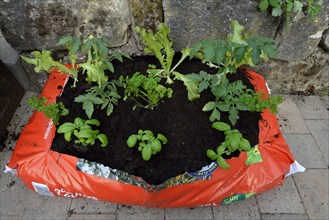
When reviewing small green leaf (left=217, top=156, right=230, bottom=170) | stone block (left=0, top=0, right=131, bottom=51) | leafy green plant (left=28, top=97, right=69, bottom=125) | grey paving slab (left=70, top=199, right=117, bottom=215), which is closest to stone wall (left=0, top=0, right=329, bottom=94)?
stone block (left=0, top=0, right=131, bottom=51)

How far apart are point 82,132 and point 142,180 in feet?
1.24

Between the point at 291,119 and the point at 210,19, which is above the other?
the point at 210,19

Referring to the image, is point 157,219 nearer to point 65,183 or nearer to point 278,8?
point 65,183

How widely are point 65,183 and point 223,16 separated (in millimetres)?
→ 1277

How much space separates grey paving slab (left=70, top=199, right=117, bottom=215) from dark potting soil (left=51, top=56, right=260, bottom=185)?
0.35m

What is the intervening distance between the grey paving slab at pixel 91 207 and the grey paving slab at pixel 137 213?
0.05 meters

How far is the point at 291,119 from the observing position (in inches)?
82.9

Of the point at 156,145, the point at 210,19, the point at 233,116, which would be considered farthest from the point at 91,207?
the point at 210,19

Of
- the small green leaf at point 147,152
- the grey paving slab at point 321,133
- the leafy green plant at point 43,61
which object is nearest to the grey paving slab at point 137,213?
the small green leaf at point 147,152

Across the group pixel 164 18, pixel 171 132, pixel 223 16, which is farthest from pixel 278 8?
pixel 171 132

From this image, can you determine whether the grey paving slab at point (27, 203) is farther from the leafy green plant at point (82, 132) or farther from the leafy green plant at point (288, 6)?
the leafy green plant at point (288, 6)

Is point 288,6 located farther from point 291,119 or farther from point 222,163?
point 222,163

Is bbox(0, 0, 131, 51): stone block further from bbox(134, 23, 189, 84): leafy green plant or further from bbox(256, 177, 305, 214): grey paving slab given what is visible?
bbox(256, 177, 305, 214): grey paving slab

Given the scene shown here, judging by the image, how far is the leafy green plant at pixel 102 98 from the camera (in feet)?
4.83
